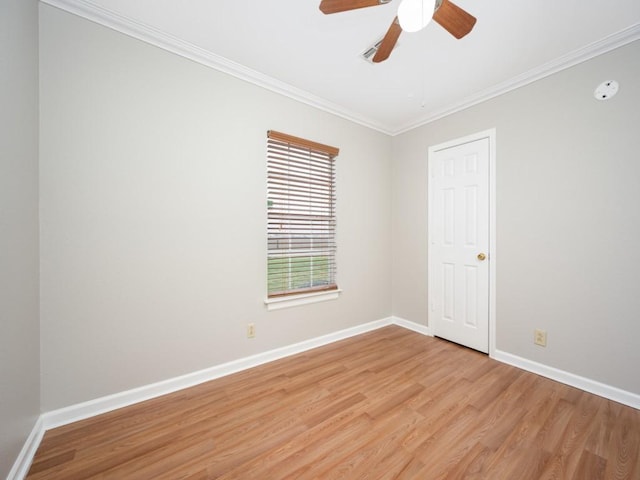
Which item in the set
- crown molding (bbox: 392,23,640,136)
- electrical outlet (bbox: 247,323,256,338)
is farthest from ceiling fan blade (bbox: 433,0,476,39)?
electrical outlet (bbox: 247,323,256,338)

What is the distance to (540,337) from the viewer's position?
226 centimetres

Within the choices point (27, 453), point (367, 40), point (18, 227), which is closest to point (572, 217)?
point (367, 40)

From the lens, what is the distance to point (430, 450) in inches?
56.9

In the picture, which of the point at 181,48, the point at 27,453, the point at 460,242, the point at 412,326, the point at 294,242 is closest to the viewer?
the point at 27,453

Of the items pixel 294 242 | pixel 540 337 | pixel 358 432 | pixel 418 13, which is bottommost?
pixel 358 432

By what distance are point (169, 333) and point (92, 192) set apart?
1120 mm

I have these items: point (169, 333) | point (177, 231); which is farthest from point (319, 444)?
point (177, 231)

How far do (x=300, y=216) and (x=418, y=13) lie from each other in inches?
70.8

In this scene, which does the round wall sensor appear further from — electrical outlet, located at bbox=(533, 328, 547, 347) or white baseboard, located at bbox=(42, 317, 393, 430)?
white baseboard, located at bbox=(42, 317, 393, 430)

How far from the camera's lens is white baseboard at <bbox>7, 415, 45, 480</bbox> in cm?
123

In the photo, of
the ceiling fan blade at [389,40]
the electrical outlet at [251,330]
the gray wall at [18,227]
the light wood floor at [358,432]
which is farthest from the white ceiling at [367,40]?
the light wood floor at [358,432]

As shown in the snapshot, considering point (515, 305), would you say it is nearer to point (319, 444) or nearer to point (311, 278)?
point (311, 278)

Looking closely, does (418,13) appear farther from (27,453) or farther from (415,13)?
(27,453)

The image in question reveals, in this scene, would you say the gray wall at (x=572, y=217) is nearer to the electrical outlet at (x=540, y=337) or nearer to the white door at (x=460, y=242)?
the electrical outlet at (x=540, y=337)
